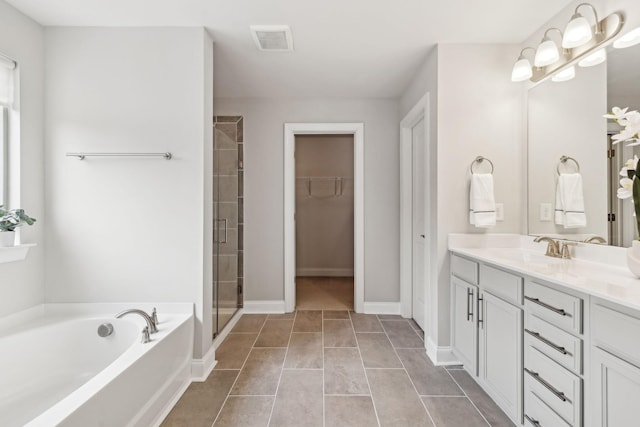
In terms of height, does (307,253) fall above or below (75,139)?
below

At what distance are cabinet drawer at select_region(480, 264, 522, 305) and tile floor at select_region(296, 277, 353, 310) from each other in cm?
203

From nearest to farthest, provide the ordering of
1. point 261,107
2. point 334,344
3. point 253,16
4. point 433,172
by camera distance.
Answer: point 253,16, point 433,172, point 334,344, point 261,107

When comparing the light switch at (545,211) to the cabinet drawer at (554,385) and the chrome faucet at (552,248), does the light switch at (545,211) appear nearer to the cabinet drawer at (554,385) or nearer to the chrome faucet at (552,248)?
the chrome faucet at (552,248)

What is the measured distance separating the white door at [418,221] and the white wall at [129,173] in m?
2.01

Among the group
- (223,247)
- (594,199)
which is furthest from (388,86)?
(223,247)

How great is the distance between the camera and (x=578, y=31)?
170 centimetres

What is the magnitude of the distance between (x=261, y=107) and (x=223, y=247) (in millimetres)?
1632

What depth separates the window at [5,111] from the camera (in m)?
1.93

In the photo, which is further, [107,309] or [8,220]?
[107,309]

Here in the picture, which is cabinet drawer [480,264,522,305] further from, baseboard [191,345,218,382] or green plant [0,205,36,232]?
green plant [0,205,36,232]

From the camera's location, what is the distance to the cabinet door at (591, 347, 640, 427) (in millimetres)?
1005

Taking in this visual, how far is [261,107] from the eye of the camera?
11.3 ft

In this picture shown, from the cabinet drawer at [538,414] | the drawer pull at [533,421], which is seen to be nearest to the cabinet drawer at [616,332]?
the cabinet drawer at [538,414]

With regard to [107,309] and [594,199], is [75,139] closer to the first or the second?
[107,309]
